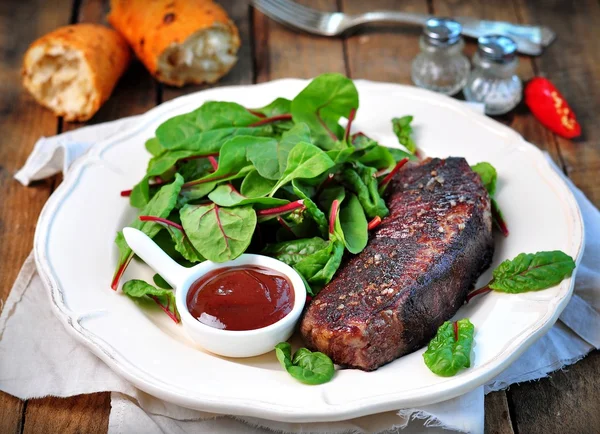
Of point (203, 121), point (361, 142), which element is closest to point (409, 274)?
point (361, 142)

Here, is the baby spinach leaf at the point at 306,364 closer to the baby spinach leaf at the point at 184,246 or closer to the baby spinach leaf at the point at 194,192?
the baby spinach leaf at the point at 184,246

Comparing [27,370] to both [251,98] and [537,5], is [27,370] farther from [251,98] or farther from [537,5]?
[537,5]

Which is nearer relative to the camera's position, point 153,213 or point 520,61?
point 153,213

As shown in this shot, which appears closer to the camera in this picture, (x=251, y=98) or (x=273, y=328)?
(x=273, y=328)

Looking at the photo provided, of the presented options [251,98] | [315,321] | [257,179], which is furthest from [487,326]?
[251,98]

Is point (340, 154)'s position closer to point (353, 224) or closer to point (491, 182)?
point (353, 224)

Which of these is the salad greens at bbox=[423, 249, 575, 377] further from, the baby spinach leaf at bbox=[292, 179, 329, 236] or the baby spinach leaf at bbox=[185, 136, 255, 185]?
the baby spinach leaf at bbox=[185, 136, 255, 185]

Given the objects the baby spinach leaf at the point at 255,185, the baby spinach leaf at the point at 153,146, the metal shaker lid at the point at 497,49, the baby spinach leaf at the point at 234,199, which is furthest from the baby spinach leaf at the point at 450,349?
the metal shaker lid at the point at 497,49
